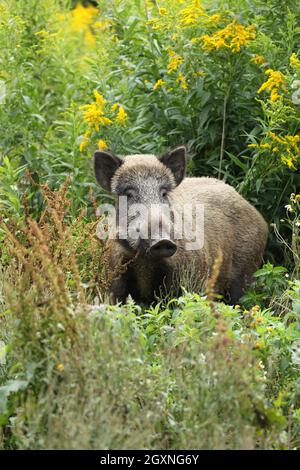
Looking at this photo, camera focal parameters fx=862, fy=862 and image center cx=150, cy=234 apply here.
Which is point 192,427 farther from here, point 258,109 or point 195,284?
point 258,109

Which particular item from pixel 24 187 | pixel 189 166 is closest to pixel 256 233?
pixel 189 166

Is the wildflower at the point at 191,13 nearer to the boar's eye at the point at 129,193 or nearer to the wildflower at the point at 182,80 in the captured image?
the wildflower at the point at 182,80

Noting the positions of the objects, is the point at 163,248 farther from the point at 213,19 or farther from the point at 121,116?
the point at 213,19

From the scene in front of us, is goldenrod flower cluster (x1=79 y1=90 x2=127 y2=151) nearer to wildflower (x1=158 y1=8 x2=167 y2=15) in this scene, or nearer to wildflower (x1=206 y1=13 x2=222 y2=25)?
wildflower (x1=158 y1=8 x2=167 y2=15)

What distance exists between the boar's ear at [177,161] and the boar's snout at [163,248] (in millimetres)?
893

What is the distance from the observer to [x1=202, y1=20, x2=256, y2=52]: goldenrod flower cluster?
652 centimetres

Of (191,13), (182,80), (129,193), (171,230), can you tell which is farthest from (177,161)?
(191,13)

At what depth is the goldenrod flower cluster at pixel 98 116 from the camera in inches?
263

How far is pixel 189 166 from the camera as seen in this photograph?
7.12 metres

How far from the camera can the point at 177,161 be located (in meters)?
6.02

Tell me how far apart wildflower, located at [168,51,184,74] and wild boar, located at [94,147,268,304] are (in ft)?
2.92

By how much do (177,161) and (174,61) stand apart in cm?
111

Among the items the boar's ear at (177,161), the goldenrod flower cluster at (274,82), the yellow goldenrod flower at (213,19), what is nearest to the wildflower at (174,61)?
the yellow goldenrod flower at (213,19)

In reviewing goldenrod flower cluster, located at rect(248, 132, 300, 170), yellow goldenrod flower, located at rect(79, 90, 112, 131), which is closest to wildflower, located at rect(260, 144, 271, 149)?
goldenrod flower cluster, located at rect(248, 132, 300, 170)
